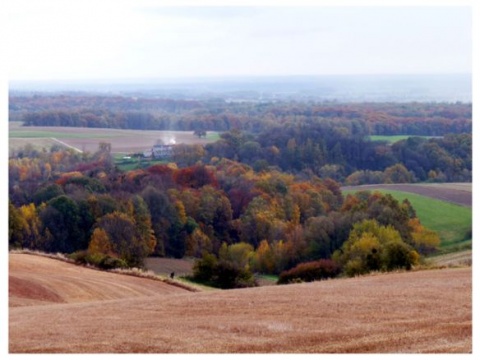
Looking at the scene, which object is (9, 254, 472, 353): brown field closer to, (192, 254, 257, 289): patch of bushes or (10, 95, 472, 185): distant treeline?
(192, 254, 257, 289): patch of bushes

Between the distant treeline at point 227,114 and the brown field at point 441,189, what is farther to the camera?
the distant treeline at point 227,114

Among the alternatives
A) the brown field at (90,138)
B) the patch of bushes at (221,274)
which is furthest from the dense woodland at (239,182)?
the patch of bushes at (221,274)

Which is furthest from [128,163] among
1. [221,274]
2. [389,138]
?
[389,138]

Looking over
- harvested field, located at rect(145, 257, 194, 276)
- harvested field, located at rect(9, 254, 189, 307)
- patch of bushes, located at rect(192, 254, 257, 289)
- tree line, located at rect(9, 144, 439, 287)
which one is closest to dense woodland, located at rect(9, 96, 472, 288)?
tree line, located at rect(9, 144, 439, 287)

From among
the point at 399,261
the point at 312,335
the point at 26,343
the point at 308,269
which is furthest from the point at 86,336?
the point at 308,269

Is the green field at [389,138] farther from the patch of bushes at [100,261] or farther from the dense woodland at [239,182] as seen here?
the patch of bushes at [100,261]

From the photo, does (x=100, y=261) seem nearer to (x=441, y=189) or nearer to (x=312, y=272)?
(x=312, y=272)
